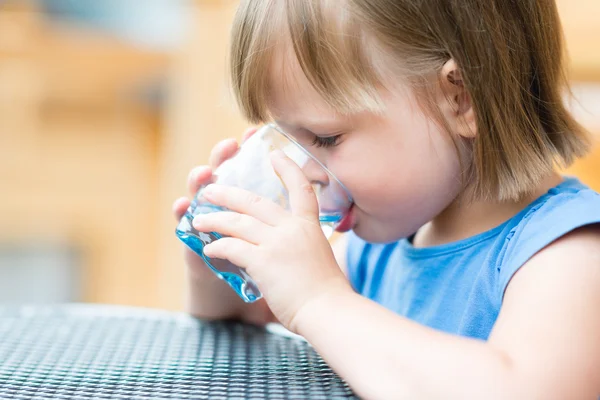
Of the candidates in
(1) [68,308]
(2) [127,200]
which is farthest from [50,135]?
(1) [68,308]

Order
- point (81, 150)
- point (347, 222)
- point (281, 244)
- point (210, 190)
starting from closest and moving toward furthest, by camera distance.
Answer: point (281, 244), point (210, 190), point (347, 222), point (81, 150)

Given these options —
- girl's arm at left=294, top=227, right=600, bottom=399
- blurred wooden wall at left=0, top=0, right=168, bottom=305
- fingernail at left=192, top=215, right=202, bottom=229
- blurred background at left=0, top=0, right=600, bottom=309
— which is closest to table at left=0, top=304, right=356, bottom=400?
girl's arm at left=294, top=227, right=600, bottom=399

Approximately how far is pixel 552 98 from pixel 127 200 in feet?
8.88

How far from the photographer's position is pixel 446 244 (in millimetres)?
1051

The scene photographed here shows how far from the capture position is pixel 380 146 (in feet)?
3.00

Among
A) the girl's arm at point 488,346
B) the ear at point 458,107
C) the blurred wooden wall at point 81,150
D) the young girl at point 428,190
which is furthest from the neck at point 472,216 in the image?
the blurred wooden wall at point 81,150

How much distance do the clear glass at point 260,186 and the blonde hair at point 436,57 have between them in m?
0.04

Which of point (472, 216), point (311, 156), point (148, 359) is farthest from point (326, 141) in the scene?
point (148, 359)

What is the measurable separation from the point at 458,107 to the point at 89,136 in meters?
2.74

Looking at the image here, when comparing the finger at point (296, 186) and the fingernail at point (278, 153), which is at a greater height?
the fingernail at point (278, 153)

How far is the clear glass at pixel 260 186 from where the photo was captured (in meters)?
0.93

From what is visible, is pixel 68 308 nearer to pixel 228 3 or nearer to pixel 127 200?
pixel 228 3

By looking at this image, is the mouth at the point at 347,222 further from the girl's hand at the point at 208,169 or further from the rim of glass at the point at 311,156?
the girl's hand at the point at 208,169

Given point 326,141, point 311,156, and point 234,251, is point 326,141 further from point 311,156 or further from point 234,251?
point 234,251
